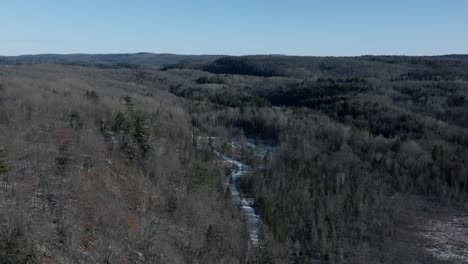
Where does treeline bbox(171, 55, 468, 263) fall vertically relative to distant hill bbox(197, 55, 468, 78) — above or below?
below

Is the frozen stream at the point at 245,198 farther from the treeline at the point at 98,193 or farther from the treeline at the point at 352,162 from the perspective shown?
the treeline at the point at 98,193

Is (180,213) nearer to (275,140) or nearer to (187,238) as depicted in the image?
(187,238)

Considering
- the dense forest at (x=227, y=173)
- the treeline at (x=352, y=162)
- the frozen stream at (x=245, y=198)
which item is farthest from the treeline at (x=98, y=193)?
the treeline at (x=352, y=162)

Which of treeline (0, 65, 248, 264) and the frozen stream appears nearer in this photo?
treeline (0, 65, 248, 264)

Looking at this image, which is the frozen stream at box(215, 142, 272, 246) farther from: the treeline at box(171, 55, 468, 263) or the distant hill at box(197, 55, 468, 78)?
the distant hill at box(197, 55, 468, 78)

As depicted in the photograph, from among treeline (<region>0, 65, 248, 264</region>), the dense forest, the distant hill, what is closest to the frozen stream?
the dense forest

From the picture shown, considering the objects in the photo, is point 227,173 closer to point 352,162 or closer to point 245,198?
point 245,198

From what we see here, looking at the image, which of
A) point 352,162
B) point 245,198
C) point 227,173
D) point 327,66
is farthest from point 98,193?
point 327,66

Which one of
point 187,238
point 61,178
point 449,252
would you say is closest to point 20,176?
point 61,178
